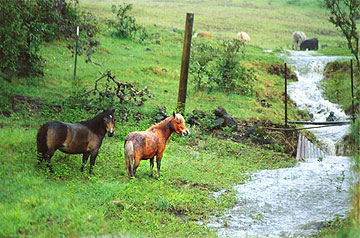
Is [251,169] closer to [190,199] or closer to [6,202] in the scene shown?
[190,199]

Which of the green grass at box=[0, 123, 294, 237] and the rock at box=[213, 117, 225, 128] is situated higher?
the rock at box=[213, 117, 225, 128]

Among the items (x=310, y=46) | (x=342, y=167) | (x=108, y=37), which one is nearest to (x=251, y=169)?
(x=342, y=167)

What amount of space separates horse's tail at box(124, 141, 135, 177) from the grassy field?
249 millimetres

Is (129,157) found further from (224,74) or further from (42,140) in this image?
(224,74)

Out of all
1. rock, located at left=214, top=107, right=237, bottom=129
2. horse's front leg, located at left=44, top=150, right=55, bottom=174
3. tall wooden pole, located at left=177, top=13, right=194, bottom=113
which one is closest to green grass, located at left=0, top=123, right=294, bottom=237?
horse's front leg, located at left=44, top=150, right=55, bottom=174

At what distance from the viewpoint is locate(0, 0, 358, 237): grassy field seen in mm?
8648

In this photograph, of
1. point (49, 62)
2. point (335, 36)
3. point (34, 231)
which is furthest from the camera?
point (335, 36)

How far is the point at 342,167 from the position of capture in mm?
13688

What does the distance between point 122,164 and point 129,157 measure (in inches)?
54.5

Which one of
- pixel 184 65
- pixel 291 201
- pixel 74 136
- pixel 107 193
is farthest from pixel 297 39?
pixel 107 193

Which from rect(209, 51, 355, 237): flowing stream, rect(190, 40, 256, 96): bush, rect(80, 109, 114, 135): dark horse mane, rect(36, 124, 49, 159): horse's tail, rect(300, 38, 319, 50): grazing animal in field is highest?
rect(300, 38, 319, 50): grazing animal in field

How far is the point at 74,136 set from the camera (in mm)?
10445

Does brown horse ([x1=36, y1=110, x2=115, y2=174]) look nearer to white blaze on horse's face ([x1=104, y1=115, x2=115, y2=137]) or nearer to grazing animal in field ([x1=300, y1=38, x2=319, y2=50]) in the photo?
white blaze on horse's face ([x1=104, y1=115, x2=115, y2=137])

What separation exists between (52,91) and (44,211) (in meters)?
10.1
